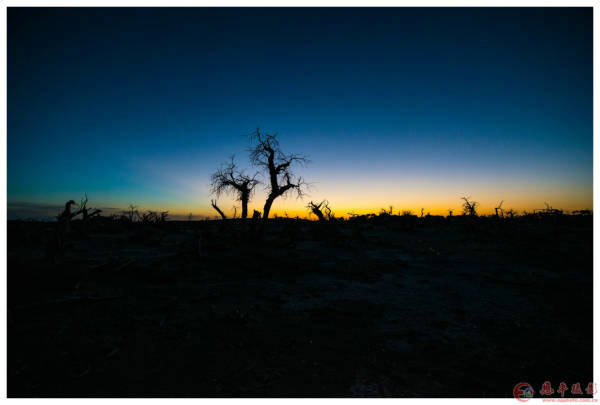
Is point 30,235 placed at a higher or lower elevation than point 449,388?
higher

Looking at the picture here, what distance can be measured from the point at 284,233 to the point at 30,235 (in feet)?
26.1

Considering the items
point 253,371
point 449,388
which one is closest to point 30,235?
point 253,371

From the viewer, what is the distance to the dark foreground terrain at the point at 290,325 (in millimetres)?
2576

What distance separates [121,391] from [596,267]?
6391mm

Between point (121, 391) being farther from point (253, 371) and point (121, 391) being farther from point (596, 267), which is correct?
point (596, 267)

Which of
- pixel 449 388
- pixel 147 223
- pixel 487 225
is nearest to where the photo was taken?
pixel 449 388

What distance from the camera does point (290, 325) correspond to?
146 inches

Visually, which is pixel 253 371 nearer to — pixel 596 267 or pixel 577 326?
pixel 577 326

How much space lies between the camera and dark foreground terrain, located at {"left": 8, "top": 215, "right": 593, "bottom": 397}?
2576 millimetres

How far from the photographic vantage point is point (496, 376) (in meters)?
2.71

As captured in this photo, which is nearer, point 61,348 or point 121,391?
point 121,391

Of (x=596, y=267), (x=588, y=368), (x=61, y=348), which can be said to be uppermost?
(x=596, y=267)

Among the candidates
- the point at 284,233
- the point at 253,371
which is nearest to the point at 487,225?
the point at 284,233
